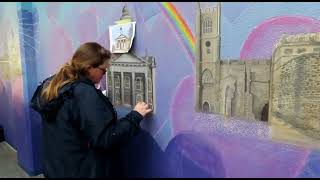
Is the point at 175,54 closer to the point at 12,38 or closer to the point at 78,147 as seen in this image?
the point at 78,147

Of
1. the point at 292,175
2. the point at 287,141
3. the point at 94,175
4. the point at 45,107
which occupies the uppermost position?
the point at 45,107

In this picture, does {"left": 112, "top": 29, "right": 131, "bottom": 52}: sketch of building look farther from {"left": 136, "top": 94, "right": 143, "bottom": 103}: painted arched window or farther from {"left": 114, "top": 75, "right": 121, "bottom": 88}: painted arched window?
{"left": 136, "top": 94, "right": 143, "bottom": 103}: painted arched window

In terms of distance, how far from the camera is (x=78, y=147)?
1967 millimetres

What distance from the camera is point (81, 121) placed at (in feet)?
6.20

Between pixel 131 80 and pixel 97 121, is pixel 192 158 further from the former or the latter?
pixel 131 80

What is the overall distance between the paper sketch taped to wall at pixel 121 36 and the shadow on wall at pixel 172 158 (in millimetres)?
451

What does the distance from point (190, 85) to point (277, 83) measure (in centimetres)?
55

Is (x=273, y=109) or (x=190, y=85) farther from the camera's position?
(x=190, y=85)

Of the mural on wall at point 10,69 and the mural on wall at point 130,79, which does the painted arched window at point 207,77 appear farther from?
the mural on wall at point 10,69

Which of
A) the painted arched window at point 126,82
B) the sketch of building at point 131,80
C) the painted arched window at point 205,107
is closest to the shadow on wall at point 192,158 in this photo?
the painted arched window at point 205,107

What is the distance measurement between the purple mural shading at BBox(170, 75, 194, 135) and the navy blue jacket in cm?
24

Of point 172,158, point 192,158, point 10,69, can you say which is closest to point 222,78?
point 192,158

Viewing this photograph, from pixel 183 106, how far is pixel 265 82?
0.58 m

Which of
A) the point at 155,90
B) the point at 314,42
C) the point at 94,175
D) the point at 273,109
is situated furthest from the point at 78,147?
the point at 314,42
